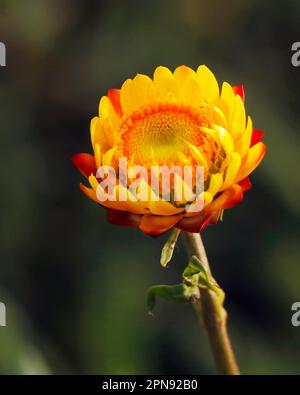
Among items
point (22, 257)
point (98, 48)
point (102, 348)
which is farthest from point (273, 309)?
point (98, 48)

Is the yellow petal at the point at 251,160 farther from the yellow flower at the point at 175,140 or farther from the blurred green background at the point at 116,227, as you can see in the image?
the blurred green background at the point at 116,227

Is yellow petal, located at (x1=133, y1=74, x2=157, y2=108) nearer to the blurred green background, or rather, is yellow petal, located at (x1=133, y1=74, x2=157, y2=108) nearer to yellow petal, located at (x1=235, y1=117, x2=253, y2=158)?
yellow petal, located at (x1=235, y1=117, x2=253, y2=158)

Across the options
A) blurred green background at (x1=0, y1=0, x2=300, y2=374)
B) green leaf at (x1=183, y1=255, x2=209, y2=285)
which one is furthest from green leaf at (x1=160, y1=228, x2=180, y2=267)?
blurred green background at (x1=0, y1=0, x2=300, y2=374)

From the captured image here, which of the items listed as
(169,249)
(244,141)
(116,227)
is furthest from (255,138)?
(116,227)

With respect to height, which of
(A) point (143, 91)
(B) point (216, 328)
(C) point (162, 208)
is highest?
(A) point (143, 91)

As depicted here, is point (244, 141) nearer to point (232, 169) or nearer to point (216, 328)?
point (232, 169)

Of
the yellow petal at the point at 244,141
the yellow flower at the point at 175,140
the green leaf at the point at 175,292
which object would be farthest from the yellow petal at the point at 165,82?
the green leaf at the point at 175,292
